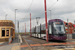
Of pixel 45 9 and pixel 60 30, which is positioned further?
pixel 45 9

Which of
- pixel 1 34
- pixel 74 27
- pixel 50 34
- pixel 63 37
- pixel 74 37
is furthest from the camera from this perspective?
pixel 74 27

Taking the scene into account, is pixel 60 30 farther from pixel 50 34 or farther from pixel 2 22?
pixel 2 22

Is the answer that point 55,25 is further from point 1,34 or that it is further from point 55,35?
point 1,34

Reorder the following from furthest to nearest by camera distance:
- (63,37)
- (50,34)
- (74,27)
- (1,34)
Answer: (74,27), (1,34), (50,34), (63,37)

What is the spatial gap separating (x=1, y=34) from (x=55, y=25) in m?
10.7

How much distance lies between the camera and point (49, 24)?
19.1m

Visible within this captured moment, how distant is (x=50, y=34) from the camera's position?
18.6 m

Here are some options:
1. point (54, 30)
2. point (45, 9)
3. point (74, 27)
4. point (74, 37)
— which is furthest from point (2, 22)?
point (74, 27)

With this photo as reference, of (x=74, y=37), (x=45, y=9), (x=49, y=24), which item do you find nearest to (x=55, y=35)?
(x=49, y=24)

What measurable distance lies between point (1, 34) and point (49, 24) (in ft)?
31.7

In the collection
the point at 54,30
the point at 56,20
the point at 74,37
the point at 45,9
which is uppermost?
the point at 45,9

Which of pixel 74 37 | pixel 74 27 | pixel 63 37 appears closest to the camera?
pixel 63 37

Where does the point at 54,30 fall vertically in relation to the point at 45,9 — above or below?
below

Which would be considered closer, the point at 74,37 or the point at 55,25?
the point at 55,25
